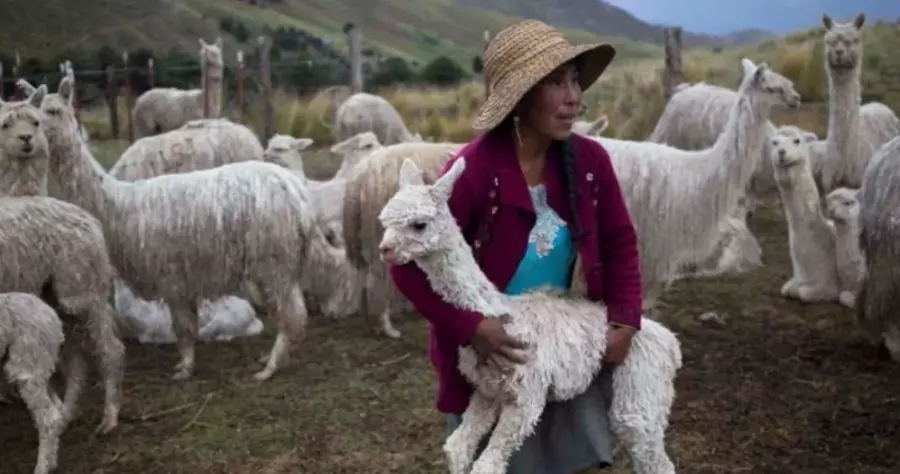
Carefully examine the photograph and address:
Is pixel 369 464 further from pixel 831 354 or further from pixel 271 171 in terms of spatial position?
pixel 831 354

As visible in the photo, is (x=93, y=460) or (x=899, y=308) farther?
(x=899, y=308)

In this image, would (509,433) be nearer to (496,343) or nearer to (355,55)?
(496,343)

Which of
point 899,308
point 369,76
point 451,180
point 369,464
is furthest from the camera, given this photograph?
point 369,76

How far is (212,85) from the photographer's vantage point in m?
11.0

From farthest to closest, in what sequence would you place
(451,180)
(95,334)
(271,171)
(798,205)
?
(798,205) → (271,171) → (95,334) → (451,180)

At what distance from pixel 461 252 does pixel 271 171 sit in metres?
3.15

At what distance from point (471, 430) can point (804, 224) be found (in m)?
4.51

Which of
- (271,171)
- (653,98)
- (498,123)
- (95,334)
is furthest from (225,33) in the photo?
(498,123)

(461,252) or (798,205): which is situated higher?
(461,252)

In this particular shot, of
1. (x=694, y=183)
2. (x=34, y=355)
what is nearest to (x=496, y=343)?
(x=34, y=355)

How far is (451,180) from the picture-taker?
2227 millimetres

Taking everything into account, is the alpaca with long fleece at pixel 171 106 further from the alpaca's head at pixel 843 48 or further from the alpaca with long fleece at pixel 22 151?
the alpaca's head at pixel 843 48

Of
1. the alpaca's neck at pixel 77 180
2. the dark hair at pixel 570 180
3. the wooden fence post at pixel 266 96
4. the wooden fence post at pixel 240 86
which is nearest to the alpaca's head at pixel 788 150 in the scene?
the alpaca's neck at pixel 77 180

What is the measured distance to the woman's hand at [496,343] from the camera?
2.27 meters
